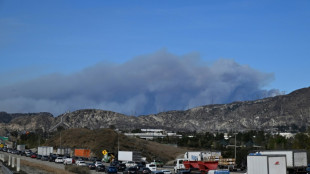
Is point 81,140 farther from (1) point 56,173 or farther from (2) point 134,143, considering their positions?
(1) point 56,173

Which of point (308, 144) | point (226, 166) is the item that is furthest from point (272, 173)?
point (308, 144)

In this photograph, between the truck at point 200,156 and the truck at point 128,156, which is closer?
the truck at point 200,156

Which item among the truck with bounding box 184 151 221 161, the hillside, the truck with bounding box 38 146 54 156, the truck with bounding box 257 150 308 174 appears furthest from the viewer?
the hillside

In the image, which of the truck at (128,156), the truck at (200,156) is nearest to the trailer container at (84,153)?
the truck at (128,156)

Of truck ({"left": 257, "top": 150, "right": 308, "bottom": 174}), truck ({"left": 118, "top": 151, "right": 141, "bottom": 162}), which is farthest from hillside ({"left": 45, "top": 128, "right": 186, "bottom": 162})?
truck ({"left": 257, "top": 150, "right": 308, "bottom": 174})

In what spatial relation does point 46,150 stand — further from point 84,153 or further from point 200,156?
point 200,156

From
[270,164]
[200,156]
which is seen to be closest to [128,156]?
[200,156]

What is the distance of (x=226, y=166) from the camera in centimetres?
7912

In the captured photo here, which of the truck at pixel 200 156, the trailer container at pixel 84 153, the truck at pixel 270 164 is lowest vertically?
the trailer container at pixel 84 153

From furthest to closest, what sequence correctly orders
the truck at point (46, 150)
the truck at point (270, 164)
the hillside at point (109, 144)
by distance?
the hillside at point (109, 144) → the truck at point (46, 150) → the truck at point (270, 164)

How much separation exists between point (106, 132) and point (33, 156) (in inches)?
1255

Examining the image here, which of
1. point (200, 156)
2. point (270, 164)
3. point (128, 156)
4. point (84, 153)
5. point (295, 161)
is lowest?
point (84, 153)

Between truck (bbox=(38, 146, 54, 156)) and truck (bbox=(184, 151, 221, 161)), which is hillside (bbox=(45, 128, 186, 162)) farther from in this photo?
truck (bbox=(184, 151, 221, 161))

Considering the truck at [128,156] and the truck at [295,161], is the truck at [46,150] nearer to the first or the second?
the truck at [128,156]
